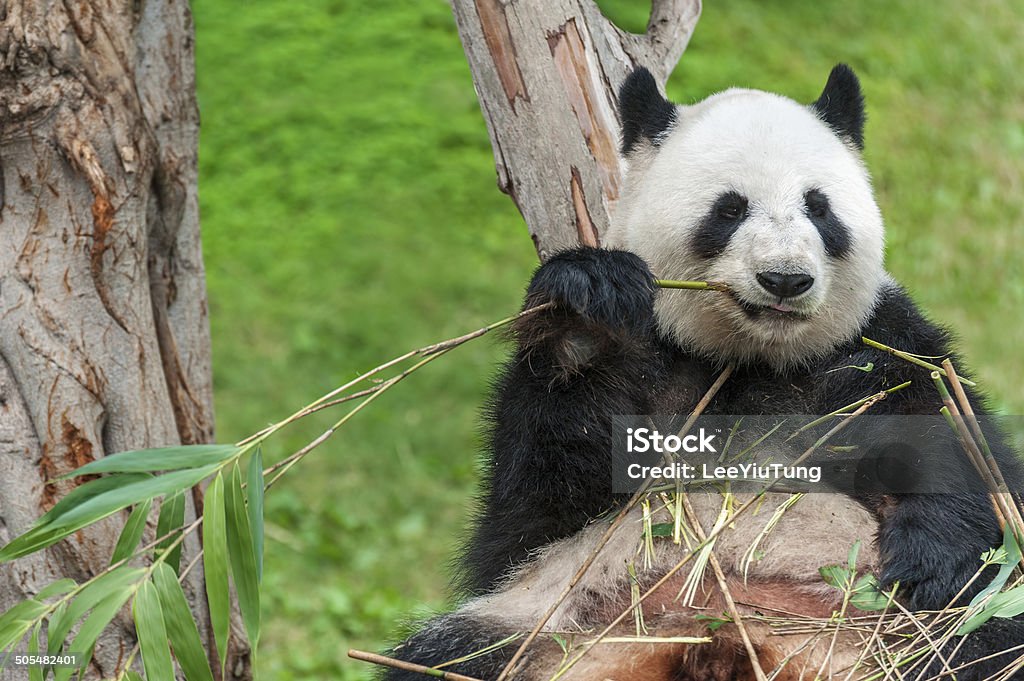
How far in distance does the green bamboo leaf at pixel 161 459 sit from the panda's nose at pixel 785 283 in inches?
51.9

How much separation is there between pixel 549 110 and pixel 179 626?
73.5 inches

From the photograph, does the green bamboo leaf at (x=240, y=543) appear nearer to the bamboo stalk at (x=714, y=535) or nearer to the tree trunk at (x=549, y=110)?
the bamboo stalk at (x=714, y=535)

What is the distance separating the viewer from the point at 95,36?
3049 millimetres

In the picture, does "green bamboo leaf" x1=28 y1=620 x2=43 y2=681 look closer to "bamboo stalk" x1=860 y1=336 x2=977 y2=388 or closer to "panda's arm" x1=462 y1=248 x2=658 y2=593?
"panda's arm" x1=462 y1=248 x2=658 y2=593

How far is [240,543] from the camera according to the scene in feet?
7.66

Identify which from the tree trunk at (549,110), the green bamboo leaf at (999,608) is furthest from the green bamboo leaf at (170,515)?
the green bamboo leaf at (999,608)

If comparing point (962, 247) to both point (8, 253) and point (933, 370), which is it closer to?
point (933, 370)

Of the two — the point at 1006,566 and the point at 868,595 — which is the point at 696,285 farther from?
the point at 1006,566

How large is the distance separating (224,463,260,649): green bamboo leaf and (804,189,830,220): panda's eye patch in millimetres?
1575

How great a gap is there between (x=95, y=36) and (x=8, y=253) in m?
0.65

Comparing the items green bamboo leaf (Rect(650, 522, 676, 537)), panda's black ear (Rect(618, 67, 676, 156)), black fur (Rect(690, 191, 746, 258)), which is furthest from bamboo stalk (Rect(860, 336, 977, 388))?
panda's black ear (Rect(618, 67, 676, 156))

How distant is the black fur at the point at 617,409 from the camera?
8.71 ft

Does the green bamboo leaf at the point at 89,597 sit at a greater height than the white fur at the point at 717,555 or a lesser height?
greater

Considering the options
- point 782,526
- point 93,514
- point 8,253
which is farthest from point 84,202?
point 782,526
